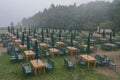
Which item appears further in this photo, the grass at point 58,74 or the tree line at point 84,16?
the tree line at point 84,16

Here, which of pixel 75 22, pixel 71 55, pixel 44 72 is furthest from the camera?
pixel 75 22

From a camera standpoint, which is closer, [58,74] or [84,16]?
[58,74]

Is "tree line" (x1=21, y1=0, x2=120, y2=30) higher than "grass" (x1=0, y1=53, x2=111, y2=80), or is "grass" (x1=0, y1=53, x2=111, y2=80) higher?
"tree line" (x1=21, y1=0, x2=120, y2=30)

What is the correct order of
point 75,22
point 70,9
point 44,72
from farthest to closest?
1. point 70,9
2. point 75,22
3. point 44,72

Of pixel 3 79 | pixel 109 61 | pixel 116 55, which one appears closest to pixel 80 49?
pixel 116 55

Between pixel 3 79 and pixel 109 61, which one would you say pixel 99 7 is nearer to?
pixel 109 61

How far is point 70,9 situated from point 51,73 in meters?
54.0

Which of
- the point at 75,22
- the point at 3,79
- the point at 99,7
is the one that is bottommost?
the point at 3,79

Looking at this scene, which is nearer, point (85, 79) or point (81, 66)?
point (85, 79)

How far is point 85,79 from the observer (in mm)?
12938

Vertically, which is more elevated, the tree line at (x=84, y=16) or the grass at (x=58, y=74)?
the tree line at (x=84, y=16)

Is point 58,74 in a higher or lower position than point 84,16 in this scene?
lower

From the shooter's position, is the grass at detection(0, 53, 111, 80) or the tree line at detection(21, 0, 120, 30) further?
the tree line at detection(21, 0, 120, 30)

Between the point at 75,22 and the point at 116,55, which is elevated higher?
the point at 75,22
